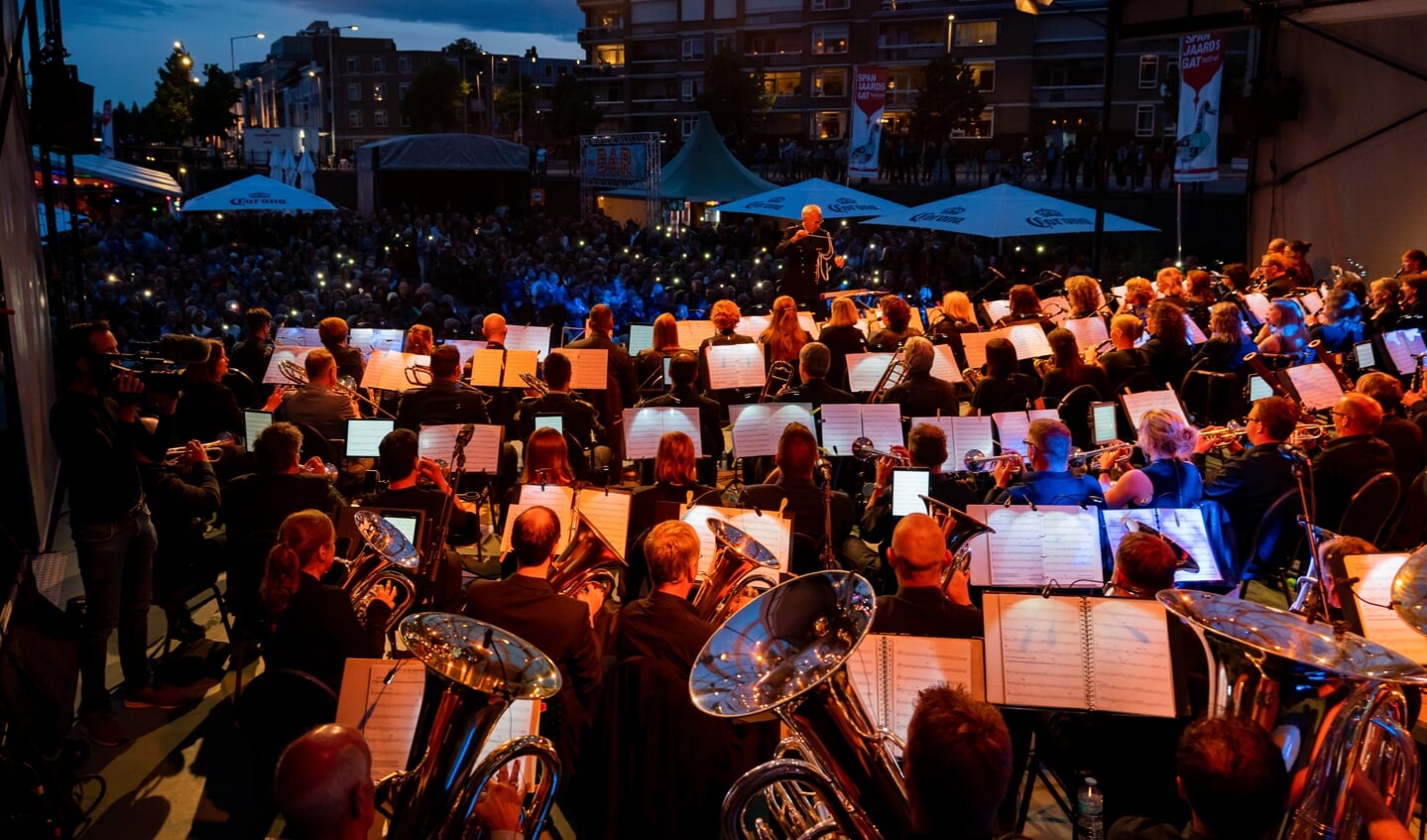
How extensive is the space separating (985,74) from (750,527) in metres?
47.5

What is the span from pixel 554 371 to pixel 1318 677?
5.71 meters

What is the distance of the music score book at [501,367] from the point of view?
8.70 metres

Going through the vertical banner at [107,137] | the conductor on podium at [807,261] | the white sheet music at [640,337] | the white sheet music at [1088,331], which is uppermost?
the vertical banner at [107,137]

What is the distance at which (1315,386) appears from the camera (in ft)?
25.5

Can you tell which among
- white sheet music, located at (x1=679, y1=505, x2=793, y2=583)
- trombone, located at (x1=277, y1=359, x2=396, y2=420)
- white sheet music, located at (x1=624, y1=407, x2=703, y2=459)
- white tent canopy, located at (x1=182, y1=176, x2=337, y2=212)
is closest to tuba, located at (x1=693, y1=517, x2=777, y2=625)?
white sheet music, located at (x1=679, y1=505, x2=793, y2=583)

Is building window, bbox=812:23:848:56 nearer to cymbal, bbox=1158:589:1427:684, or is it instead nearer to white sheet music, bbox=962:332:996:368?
white sheet music, bbox=962:332:996:368

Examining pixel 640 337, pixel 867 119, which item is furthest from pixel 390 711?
pixel 867 119

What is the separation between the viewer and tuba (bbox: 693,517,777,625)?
451 centimetres

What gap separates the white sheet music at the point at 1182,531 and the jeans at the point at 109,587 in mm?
4852

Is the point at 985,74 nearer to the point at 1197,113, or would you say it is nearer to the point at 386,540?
the point at 1197,113

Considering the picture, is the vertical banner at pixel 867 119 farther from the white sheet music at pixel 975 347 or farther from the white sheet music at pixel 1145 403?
the white sheet music at pixel 1145 403

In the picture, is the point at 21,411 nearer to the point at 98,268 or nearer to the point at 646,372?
the point at 646,372

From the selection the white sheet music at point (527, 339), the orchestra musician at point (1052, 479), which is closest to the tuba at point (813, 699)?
the orchestra musician at point (1052, 479)

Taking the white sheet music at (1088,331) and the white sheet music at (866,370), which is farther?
the white sheet music at (1088,331)
